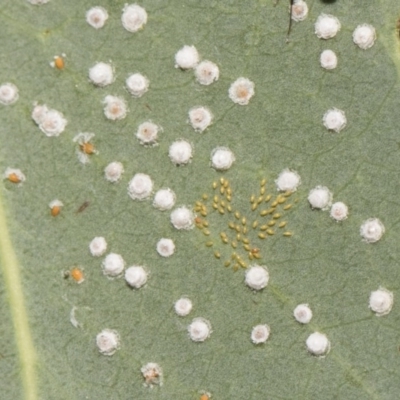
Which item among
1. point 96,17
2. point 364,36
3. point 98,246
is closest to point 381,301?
point 364,36

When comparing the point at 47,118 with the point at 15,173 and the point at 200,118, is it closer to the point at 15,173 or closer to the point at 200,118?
the point at 15,173

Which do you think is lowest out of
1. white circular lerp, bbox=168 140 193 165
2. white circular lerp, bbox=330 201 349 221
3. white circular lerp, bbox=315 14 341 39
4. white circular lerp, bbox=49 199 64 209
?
white circular lerp, bbox=330 201 349 221

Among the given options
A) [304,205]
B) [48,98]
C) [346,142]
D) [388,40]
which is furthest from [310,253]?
[48,98]

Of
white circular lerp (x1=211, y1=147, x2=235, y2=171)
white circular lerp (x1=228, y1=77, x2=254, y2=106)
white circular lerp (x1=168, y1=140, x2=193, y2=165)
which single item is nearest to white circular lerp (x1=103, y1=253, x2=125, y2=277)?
white circular lerp (x1=168, y1=140, x2=193, y2=165)

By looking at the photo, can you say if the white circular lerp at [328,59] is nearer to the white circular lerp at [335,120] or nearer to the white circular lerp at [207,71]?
the white circular lerp at [335,120]

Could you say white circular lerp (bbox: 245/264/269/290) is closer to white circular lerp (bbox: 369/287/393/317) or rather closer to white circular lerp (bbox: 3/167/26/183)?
white circular lerp (bbox: 369/287/393/317)

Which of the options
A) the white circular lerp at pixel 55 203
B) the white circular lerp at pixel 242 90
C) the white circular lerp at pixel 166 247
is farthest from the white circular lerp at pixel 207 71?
the white circular lerp at pixel 55 203
